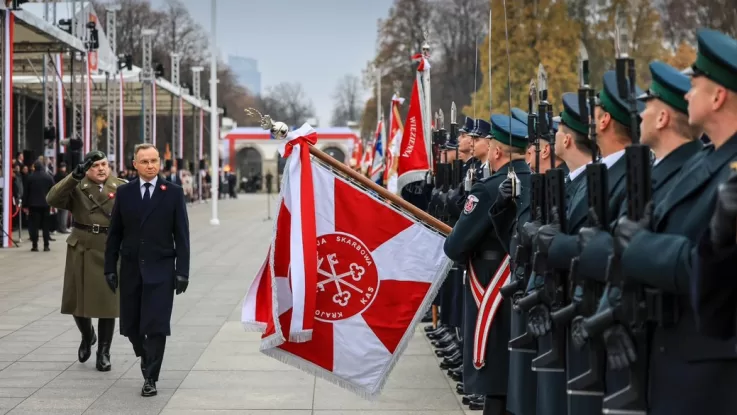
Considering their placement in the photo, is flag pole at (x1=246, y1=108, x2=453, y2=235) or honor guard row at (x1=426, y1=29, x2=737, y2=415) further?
flag pole at (x1=246, y1=108, x2=453, y2=235)

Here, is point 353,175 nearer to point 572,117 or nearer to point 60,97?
point 572,117

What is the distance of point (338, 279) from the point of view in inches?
256

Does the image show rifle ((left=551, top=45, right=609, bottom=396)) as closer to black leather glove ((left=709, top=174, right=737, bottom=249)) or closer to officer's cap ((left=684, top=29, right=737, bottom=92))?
officer's cap ((left=684, top=29, right=737, bottom=92))

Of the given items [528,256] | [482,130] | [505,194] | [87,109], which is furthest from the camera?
[87,109]

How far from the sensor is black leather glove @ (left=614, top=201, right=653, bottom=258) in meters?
3.42

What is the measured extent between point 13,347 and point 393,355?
4.58 meters

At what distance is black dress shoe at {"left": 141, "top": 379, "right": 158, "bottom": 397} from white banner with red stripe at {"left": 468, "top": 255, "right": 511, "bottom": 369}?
2589 mm

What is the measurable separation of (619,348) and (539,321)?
3.53 feet

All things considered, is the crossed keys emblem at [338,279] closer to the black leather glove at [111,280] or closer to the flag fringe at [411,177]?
the black leather glove at [111,280]

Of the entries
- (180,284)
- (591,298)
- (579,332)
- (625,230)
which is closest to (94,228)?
(180,284)

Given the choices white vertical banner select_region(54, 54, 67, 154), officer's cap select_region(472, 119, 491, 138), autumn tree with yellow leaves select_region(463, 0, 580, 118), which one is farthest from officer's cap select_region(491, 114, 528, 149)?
autumn tree with yellow leaves select_region(463, 0, 580, 118)

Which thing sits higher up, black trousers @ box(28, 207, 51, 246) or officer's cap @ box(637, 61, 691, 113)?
officer's cap @ box(637, 61, 691, 113)

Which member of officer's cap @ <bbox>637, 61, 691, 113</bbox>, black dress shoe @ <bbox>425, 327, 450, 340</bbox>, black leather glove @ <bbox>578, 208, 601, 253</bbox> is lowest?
black dress shoe @ <bbox>425, 327, 450, 340</bbox>

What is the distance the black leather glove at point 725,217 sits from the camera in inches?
108
